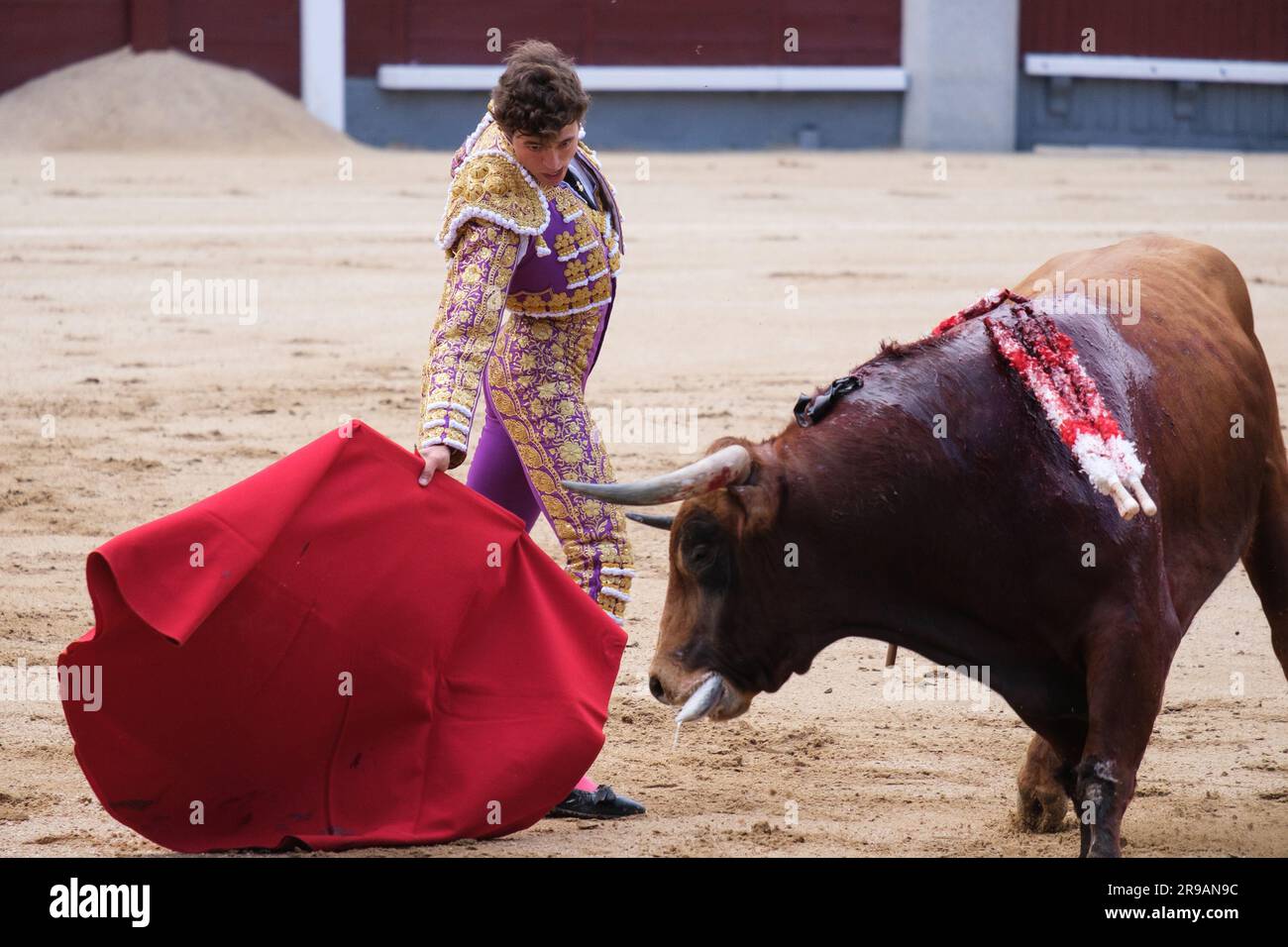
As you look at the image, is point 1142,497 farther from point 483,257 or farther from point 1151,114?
point 1151,114

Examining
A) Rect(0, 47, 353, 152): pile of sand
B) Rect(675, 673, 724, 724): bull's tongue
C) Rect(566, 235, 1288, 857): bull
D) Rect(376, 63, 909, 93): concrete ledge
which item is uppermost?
Rect(376, 63, 909, 93): concrete ledge

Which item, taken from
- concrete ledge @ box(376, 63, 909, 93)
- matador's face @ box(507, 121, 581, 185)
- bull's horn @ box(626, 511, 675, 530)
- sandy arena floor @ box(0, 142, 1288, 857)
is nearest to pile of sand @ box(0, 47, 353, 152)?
sandy arena floor @ box(0, 142, 1288, 857)

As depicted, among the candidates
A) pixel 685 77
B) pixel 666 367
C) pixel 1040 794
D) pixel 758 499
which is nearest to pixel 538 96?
pixel 758 499

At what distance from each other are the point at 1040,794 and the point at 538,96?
1357 mm

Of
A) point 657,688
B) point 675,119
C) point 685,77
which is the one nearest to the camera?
point 657,688

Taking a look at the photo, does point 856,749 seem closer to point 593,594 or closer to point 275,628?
point 593,594

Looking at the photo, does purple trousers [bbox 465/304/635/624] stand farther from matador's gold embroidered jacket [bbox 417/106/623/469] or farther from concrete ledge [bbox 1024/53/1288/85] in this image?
concrete ledge [bbox 1024/53/1288/85]

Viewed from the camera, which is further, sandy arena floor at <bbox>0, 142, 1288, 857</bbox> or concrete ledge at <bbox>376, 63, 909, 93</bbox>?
concrete ledge at <bbox>376, 63, 909, 93</bbox>

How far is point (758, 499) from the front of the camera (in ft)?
8.02

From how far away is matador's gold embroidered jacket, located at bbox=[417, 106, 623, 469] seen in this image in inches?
105

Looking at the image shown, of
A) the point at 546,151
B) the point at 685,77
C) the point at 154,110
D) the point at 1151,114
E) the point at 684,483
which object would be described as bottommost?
the point at 684,483

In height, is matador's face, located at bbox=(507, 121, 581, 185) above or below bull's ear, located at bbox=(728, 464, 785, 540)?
above

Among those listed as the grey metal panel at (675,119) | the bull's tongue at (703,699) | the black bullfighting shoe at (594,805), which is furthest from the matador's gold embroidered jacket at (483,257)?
the grey metal panel at (675,119)

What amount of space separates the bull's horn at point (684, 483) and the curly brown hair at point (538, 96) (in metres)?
0.56
